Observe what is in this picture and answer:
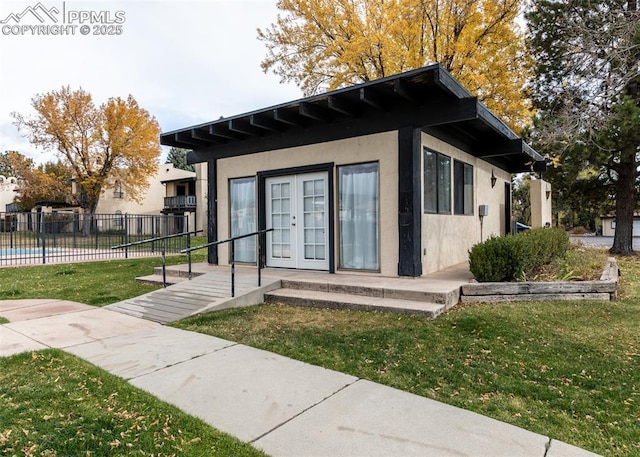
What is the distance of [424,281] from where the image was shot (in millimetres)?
6188

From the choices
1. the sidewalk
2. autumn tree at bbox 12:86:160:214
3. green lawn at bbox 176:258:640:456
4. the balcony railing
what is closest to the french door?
green lawn at bbox 176:258:640:456

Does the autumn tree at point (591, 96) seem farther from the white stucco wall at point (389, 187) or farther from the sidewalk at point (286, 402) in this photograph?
the sidewalk at point (286, 402)

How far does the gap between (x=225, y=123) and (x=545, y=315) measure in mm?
6434

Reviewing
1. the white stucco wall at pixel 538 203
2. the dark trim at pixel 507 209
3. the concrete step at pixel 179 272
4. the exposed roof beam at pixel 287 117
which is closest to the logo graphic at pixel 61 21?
the exposed roof beam at pixel 287 117

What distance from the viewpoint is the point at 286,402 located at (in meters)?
2.88

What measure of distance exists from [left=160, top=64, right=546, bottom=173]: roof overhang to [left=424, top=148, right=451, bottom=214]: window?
18.0 inches

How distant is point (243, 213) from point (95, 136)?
853 inches

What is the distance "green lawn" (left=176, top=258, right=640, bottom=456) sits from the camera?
2645 mm

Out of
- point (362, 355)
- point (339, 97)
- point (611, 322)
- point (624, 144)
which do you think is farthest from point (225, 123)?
point (624, 144)

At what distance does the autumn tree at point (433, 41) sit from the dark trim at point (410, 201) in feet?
24.1

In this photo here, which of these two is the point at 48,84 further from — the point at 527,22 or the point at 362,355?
the point at 362,355

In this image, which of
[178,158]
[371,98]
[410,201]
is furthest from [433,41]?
[178,158]

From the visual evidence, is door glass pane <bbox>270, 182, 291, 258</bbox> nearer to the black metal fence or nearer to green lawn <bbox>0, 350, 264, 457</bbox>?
green lawn <bbox>0, 350, 264, 457</bbox>

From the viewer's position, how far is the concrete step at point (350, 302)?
5035 mm
